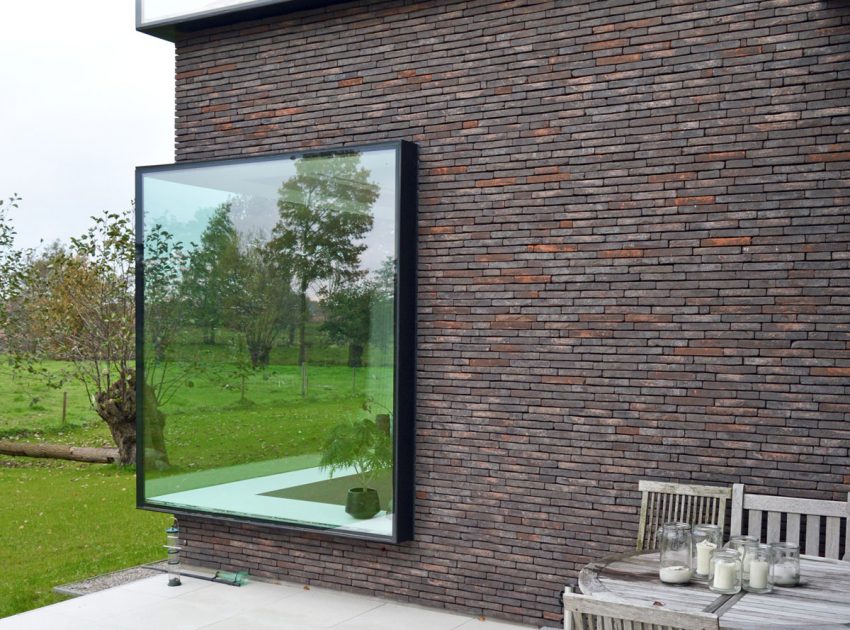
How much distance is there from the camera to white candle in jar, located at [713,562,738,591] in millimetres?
3787

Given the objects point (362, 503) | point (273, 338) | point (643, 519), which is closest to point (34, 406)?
point (273, 338)

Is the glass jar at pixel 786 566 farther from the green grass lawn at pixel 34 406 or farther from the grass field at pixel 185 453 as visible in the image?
the green grass lawn at pixel 34 406

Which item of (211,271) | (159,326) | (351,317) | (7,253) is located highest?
(7,253)

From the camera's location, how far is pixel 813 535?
487 centimetres

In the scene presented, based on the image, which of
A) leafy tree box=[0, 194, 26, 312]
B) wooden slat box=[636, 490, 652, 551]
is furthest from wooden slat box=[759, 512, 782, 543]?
leafy tree box=[0, 194, 26, 312]

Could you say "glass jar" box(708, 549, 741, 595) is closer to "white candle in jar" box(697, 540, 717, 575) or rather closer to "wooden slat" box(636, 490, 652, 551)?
"white candle in jar" box(697, 540, 717, 575)

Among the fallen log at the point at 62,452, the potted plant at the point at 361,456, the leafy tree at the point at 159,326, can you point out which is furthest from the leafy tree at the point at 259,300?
the fallen log at the point at 62,452

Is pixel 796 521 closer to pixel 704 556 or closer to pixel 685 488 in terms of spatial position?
pixel 685 488

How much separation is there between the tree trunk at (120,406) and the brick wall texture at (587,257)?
6.03 m

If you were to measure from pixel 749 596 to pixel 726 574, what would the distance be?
4.9 inches

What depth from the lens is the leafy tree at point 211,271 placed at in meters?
6.84

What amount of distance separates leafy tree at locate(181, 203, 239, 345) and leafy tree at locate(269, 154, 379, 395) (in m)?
0.42

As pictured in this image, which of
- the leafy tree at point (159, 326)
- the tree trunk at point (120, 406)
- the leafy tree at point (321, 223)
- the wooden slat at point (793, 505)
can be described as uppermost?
the leafy tree at point (321, 223)

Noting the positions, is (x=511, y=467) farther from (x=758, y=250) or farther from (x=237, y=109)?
(x=237, y=109)
